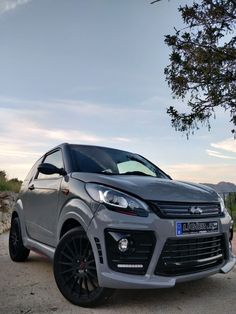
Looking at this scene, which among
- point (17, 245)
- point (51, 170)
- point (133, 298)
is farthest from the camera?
point (17, 245)

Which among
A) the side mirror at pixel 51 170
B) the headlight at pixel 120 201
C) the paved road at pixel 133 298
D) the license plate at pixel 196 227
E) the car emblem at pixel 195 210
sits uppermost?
the side mirror at pixel 51 170

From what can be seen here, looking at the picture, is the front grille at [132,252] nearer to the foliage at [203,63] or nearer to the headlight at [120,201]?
the headlight at [120,201]

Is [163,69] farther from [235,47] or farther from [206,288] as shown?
[206,288]

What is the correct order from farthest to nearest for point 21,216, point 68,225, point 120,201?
point 21,216, point 68,225, point 120,201

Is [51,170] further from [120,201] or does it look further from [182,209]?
[182,209]

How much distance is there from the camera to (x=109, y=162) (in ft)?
17.7

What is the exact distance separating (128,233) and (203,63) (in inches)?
235

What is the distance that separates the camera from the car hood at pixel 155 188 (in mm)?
4133

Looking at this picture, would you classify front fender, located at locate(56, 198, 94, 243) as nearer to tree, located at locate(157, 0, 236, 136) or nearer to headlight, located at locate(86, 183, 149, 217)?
headlight, located at locate(86, 183, 149, 217)

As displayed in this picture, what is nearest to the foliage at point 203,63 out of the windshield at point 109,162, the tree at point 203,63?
the tree at point 203,63

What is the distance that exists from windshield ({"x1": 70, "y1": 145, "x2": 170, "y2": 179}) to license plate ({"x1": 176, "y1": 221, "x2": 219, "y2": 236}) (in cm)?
125

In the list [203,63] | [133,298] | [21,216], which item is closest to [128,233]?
[133,298]

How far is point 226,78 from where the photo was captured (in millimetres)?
8883

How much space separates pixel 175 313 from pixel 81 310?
2.96ft
